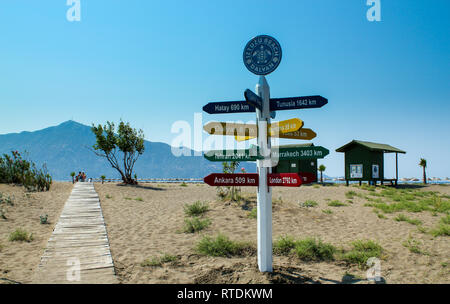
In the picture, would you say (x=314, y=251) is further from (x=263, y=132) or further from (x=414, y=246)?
(x=263, y=132)

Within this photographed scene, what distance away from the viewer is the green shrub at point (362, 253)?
668 cm

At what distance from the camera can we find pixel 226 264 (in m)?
6.52

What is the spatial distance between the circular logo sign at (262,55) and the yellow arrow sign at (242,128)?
112 centimetres

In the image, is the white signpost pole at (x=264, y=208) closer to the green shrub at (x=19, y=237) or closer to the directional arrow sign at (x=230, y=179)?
the directional arrow sign at (x=230, y=179)

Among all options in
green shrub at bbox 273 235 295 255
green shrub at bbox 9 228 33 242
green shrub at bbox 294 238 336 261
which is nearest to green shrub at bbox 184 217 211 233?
green shrub at bbox 273 235 295 255

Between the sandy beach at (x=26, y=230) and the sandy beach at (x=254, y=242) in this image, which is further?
the sandy beach at (x=26, y=230)

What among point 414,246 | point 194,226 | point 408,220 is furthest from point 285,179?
point 408,220

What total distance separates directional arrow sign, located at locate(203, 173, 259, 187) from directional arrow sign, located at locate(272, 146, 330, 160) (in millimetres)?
646

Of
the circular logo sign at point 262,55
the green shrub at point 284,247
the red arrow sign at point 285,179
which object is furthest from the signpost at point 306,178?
the green shrub at point 284,247

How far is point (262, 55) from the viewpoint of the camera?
5734 millimetres

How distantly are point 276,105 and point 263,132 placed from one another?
25.7 inches

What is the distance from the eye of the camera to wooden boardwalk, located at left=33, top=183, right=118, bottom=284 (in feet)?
19.0
